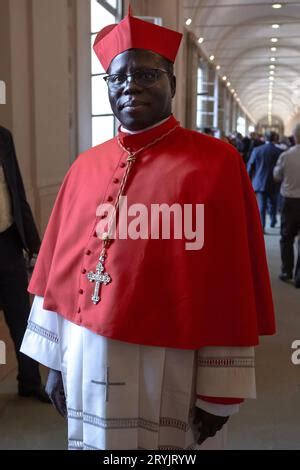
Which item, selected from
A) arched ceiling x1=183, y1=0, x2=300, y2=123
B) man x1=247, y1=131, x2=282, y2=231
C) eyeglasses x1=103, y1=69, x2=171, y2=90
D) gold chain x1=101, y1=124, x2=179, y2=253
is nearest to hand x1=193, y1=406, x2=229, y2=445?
gold chain x1=101, y1=124, x2=179, y2=253

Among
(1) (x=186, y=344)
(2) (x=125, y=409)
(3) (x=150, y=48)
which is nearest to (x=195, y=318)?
(1) (x=186, y=344)

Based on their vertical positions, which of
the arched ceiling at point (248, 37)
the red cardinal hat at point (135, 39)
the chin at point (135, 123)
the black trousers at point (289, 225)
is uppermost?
the arched ceiling at point (248, 37)

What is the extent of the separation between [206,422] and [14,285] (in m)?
1.84

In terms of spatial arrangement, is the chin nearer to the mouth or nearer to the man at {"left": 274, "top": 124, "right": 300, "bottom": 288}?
the mouth

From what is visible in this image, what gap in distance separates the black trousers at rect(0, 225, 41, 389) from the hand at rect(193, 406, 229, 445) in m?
1.76

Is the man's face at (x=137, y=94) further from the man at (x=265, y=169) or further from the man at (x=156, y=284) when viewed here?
the man at (x=265, y=169)

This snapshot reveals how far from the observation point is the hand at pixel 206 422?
1690 millimetres

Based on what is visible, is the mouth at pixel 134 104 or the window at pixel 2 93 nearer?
the mouth at pixel 134 104

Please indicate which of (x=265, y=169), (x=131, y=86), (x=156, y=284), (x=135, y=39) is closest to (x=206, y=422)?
(x=156, y=284)

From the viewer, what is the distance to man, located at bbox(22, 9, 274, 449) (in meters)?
1.63

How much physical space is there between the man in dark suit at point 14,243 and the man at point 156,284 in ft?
4.74

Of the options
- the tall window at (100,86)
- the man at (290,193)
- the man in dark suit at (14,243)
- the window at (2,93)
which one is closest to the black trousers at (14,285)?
the man in dark suit at (14,243)

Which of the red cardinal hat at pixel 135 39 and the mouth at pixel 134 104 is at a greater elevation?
the red cardinal hat at pixel 135 39

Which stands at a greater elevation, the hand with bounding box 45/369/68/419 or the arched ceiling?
the arched ceiling
